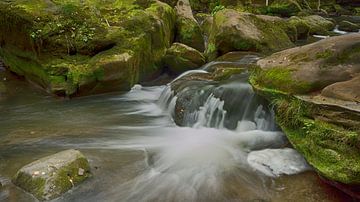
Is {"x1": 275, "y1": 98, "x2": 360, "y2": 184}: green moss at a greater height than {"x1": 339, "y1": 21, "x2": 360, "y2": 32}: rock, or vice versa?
{"x1": 339, "y1": 21, "x2": 360, "y2": 32}: rock

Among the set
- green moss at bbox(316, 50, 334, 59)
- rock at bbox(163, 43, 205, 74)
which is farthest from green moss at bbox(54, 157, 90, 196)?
rock at bbox(163, 43, 205, 74)

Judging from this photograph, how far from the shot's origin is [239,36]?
10.2 m

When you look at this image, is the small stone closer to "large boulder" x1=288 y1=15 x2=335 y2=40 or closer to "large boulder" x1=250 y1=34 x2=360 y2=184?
"large boulder" x1=250 y1=34 x2=360 y2=184

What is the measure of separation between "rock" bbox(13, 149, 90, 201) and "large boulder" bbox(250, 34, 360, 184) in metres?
2.86

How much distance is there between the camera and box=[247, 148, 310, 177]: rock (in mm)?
4881

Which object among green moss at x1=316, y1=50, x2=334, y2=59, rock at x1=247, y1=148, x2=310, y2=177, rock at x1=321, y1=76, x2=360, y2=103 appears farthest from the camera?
green moss at x1=316, y1=50, x2=334, y2=59

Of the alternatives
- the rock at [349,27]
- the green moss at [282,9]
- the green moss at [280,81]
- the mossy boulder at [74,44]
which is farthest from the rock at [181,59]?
the green moss at [282,9]

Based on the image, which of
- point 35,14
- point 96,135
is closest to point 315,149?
point 96,135

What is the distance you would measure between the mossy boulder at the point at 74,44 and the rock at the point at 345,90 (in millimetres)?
4750

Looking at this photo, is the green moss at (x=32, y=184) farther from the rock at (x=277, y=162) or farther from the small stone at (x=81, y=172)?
the rock at (x=277, y=162)

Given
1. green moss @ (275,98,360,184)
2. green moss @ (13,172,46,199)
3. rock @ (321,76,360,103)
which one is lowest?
green moss @ (13,172,46,199)

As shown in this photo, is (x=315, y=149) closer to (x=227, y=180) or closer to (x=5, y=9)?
(x=227, y=180)

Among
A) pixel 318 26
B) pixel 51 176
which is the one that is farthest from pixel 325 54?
pixel 318 26

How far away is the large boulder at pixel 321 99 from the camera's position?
13.4ft
